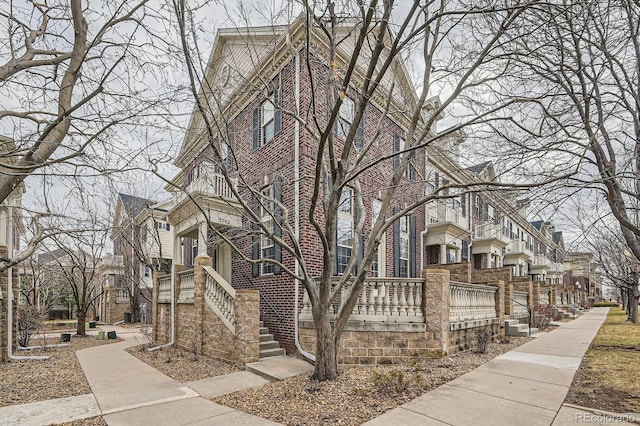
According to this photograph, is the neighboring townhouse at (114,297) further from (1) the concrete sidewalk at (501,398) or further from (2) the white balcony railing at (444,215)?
(1) the concrete sidewalk at (501,398)

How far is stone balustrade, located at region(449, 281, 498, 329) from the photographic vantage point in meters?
8.77

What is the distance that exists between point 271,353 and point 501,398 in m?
5.21

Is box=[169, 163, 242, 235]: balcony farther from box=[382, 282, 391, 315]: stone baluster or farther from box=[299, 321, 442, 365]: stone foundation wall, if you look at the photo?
box=[299, 321, 442, 365]: stone foundation wall

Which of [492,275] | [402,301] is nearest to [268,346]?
[402,301]

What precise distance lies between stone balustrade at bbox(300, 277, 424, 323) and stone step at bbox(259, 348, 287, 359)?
181 centimetres

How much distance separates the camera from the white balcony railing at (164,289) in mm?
12333

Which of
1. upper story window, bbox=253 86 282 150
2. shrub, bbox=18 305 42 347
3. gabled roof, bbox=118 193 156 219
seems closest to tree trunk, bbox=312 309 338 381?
upper story window, bbox=253 86 282 150

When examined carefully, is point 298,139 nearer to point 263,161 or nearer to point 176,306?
point 263,161

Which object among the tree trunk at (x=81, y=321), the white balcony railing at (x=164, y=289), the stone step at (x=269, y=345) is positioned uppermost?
the white balcony railing at (x=164, y=289)

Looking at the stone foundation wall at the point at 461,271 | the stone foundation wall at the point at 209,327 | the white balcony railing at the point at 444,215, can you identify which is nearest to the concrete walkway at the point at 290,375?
the stone foundation wall at the point at 209,327

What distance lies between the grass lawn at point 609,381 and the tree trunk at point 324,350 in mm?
3588

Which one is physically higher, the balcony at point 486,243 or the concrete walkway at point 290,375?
the balcony at point 486,243

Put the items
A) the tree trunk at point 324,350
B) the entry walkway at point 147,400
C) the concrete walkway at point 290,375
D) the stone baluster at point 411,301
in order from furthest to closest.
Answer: the stone baluster at point 411,301
the tree trunk at point 324,350
the entry walkway at point 147,400
the concrete walkway at point 290,375

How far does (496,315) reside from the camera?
11.6 metres
